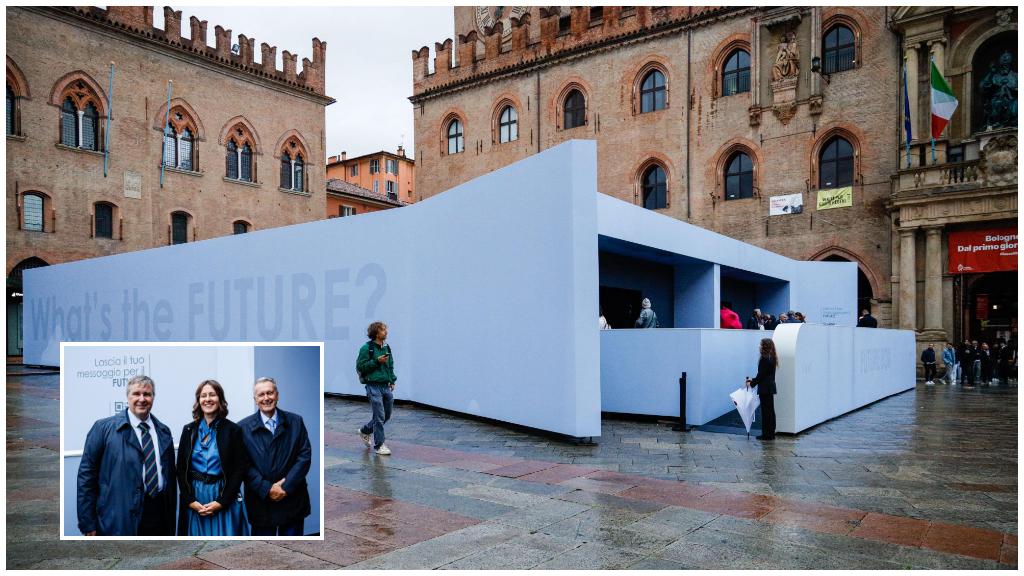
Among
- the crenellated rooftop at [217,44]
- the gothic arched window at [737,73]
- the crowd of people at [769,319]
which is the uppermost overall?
the crenellated rooftop at [217,44]

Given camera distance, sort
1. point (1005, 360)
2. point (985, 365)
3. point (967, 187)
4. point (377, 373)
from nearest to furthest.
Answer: point (377, 373) → point (985, 365) → point (1005, 360) → point (967, 187)

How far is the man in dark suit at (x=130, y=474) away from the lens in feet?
12.6

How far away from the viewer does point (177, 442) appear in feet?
12.6

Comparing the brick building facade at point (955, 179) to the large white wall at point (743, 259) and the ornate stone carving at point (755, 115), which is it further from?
the ornate stone carving at point (755, 115)

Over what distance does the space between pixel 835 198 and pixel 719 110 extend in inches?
215

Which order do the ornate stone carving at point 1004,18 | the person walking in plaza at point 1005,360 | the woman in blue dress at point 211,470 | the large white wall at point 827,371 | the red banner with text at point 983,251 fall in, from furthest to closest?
the ornate stone carving at point 1004,18 → the red banner with text at point 983,251 → the person walking in plaza at point 1005,360 → the large white wall at point 827,371 → the woman in blue dress at point 211,470

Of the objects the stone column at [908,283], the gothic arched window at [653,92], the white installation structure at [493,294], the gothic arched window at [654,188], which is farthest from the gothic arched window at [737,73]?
the white installation structure at [493,294]

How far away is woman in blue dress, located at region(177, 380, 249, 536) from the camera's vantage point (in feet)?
12.6

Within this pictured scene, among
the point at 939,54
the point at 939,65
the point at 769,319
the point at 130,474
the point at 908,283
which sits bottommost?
the point at 130,474

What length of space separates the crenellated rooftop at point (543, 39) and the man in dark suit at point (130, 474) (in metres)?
28.0

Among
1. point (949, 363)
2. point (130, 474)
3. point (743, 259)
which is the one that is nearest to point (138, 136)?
point (743, 259)

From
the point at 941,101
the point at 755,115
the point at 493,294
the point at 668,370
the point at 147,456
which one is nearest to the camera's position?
the point at 147,456

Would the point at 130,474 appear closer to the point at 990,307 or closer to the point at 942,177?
the point at 942,177

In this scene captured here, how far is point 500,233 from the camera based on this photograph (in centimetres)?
1145
